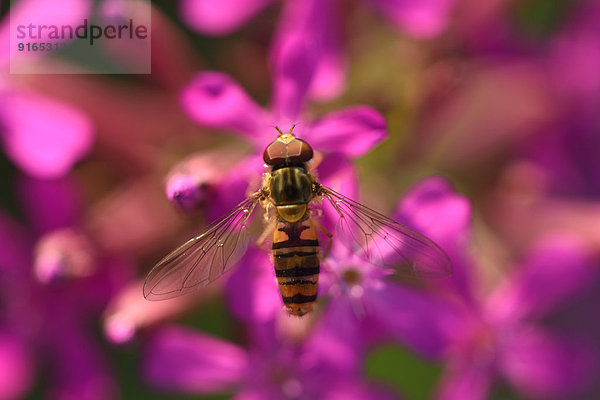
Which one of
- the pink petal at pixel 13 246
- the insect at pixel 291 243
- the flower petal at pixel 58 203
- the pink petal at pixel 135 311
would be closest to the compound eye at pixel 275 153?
the insect at pixel 291 243

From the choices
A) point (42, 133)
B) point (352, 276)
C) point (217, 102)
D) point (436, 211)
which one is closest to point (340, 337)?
point (352, 276)

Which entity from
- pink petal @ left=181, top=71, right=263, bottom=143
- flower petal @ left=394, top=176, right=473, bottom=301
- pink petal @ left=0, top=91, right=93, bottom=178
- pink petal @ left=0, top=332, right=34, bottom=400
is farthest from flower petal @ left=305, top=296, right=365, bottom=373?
pink petal @ left=0, top=332, right=34, bottom=400

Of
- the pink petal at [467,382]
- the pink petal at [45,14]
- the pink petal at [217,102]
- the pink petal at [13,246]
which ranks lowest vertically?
the pink petal at [467,382]

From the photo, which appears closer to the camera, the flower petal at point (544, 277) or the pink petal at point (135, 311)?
the pink petal at point (135, 311)

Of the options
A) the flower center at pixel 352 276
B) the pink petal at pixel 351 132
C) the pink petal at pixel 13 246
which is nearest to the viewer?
the pink petal at pixel 351 132

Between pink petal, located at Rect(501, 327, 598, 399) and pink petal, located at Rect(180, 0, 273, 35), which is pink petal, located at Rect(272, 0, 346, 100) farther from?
pink petal, located at Rect(501, 327, 598, 399)

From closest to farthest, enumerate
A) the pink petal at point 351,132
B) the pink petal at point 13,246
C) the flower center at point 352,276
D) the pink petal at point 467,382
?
1. the pink petal at point 351,132
2. the flower center at point 352,276
3. the pink petal at point 467,382
4. the pink petal at point 13,246

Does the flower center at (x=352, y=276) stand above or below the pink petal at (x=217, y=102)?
below

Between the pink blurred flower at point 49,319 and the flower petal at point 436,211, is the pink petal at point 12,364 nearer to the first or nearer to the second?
the pink blurred flower at point 49,319
